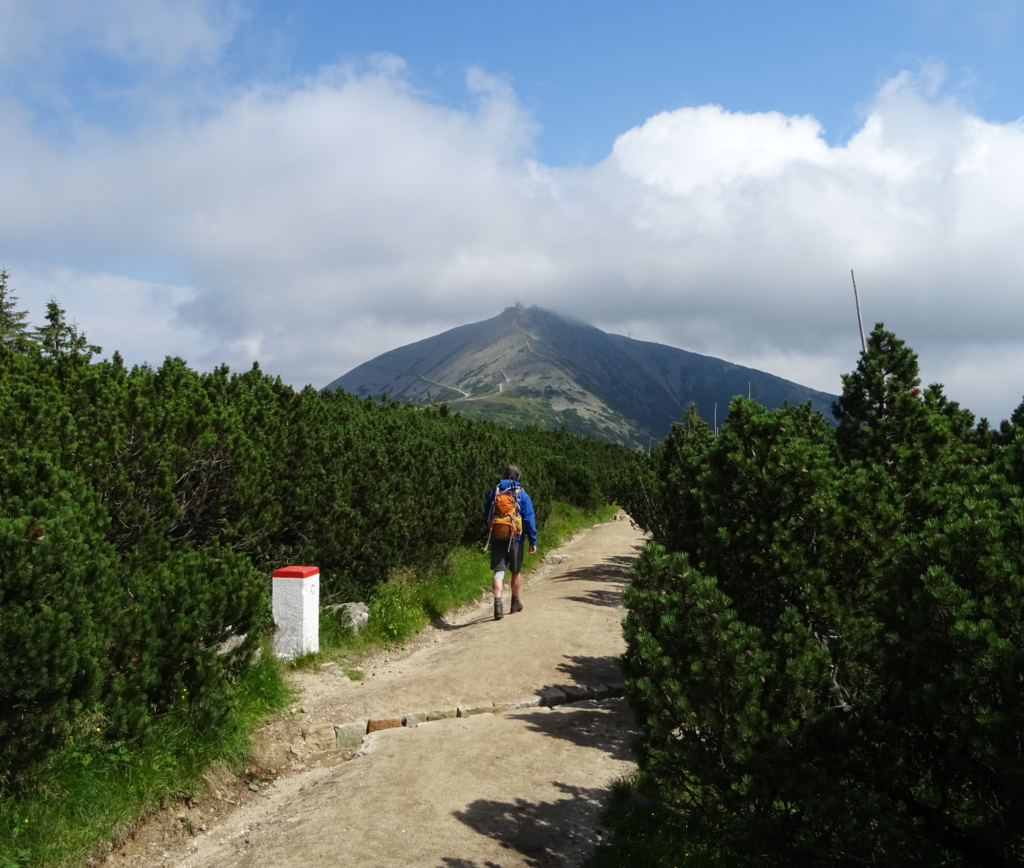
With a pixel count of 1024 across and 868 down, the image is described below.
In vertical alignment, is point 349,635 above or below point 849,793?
below

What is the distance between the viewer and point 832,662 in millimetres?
3834

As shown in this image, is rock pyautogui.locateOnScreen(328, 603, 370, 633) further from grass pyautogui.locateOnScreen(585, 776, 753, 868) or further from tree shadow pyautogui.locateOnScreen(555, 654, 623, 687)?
grass pyautogui.locateOnScreen(585, 776, 753, 868)

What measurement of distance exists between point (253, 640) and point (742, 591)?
426 centimetres

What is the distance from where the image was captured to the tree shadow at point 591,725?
652 cm

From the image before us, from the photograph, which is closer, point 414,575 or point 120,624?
point 120,624

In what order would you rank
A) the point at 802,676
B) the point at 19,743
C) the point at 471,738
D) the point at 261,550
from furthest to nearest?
the point at 261,550, the point at 471,738, the point at 19,743, the point at 802,676

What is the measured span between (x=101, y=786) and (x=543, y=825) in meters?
3.04

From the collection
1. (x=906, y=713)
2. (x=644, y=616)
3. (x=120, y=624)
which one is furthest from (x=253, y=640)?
(x=906, y=713)

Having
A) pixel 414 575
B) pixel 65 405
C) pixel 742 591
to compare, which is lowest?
pixel 414 575

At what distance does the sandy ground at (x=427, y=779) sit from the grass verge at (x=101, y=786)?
19 centimetres

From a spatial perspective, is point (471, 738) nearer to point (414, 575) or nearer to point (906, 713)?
point (906, 713)

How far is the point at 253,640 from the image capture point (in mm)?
6641

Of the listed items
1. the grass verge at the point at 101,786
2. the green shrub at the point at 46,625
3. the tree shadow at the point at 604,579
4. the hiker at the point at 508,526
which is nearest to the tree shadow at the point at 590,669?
the tree shadow at the point at 604,579

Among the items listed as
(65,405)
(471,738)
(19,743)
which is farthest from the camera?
(65,405)
